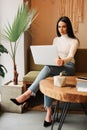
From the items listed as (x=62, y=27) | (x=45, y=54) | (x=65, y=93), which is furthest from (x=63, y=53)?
(x=65, y=93)

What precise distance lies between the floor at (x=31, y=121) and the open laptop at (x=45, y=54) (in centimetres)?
70

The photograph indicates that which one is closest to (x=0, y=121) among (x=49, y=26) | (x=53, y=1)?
(x=49, y=26)

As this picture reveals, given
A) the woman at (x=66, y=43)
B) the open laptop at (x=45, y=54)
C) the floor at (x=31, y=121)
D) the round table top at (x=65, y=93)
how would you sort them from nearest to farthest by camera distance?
the round table top at (x=65, y=93) → the open laptop at (x=45, y=54) → the floor at (x=31, y=121) → the woman at (x=66, y=43)

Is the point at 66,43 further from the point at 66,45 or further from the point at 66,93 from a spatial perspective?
the point at 66,93

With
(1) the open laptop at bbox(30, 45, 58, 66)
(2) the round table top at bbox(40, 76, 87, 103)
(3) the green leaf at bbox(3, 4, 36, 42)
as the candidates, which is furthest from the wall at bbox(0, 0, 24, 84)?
(2) the round table top at bbox(40, 76, 87, 103)

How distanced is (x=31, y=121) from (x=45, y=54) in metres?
0.83

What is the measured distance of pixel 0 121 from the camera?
2.64m

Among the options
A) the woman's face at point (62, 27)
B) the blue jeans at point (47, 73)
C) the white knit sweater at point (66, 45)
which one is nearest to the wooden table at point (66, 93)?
the blue jeans at point (47, 73)

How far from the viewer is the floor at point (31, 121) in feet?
8.21

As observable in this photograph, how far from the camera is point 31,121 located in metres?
2.67

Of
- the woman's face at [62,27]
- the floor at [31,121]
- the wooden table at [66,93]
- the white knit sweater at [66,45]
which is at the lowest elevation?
the floor at [31,121]

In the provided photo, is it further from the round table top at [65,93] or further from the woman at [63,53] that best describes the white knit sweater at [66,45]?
the round table top at [65,93]

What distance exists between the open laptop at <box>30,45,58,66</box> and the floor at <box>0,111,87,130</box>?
70cm

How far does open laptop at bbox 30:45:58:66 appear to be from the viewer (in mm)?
2289
